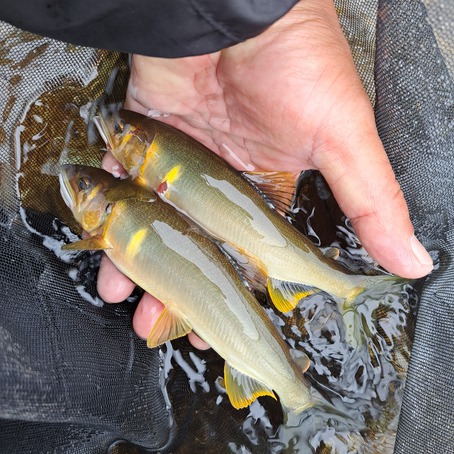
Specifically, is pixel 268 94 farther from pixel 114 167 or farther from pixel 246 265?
pixel 114 167

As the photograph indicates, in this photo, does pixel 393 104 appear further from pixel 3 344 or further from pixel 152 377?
pixel 3 344

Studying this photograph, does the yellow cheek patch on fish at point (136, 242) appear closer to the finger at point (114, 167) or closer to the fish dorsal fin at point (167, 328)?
the fish dorsal fin at point (167, 328)

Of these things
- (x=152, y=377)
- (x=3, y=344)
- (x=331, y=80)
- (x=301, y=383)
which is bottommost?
(x=152, y=377)

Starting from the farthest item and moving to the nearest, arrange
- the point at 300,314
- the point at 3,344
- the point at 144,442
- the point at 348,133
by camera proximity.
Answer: the point at 300,314, the point at 144,442, the point at 348,133, the point at 3,344

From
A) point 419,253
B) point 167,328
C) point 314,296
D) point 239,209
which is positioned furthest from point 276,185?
point 167,328

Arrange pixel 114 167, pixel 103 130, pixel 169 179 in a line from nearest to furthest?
pixel 169 179, pixel 103 130, pixel 114 167

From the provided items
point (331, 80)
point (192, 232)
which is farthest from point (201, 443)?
point (331, 80)

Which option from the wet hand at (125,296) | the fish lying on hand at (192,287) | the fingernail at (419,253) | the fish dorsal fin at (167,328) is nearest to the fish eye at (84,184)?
the fish lying on hand at (192,287)
